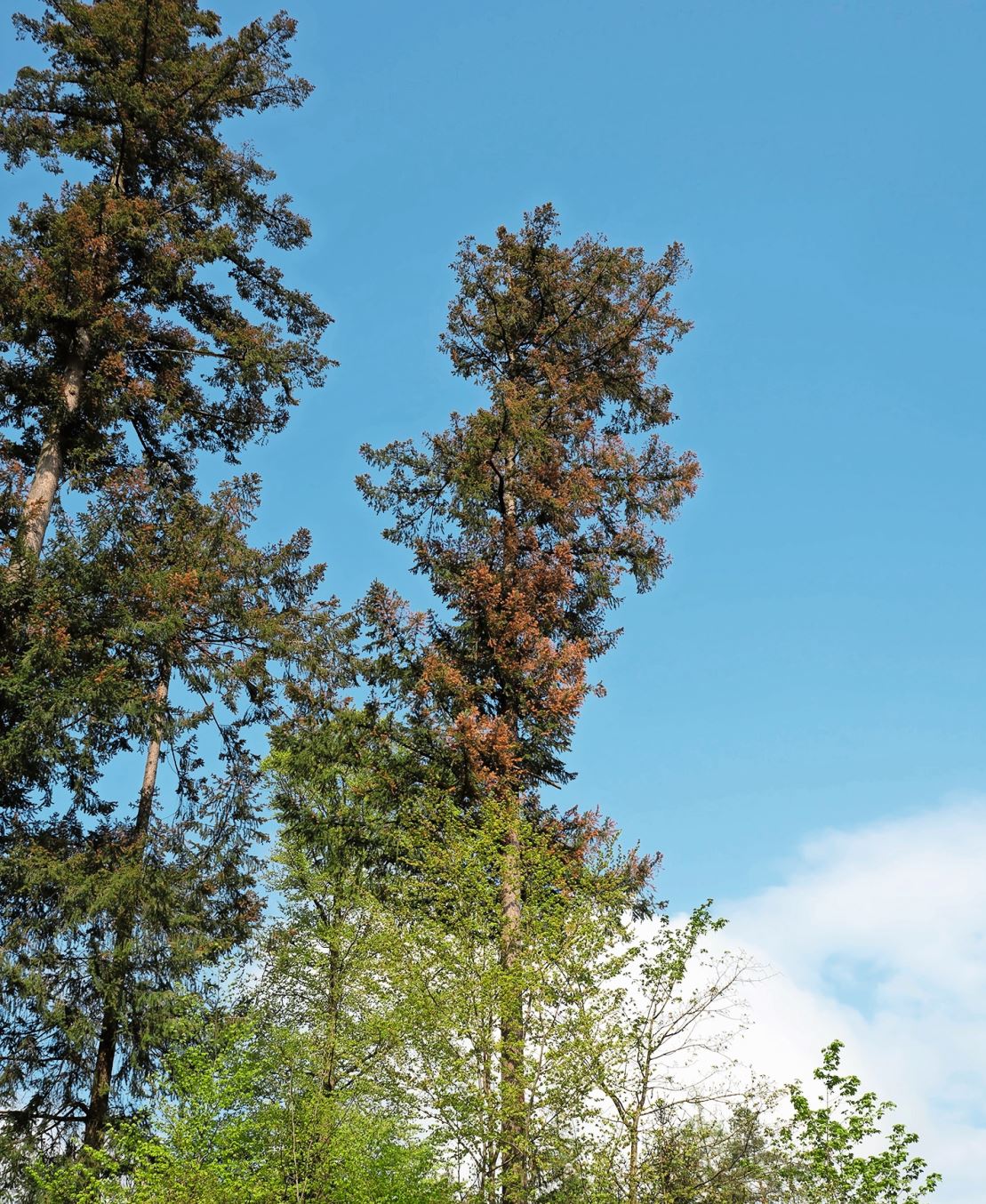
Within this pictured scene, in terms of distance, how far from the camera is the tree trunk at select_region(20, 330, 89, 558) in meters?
16.0

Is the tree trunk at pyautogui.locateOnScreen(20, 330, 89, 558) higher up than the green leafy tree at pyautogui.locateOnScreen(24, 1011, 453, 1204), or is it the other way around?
the tree trunk at pyautogui.locateOnScreen(20, 330, 89, 558)

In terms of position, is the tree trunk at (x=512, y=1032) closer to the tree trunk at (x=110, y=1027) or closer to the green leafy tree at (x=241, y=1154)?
the green leafy tree at (x=241, y=1154)

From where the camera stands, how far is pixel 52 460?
682 inches

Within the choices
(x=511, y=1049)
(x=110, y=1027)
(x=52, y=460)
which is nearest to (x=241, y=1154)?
(x=110, y=1027)

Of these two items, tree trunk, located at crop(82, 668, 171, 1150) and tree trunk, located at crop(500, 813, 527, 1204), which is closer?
tree trunk, located at crop(500, 813, 527, 1204)

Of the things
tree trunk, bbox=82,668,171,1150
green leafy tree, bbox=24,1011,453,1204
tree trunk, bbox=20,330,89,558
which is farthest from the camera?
tree trunk, bbox=20,330,89,558

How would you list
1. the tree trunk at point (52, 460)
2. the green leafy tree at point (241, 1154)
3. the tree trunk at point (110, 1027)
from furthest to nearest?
the tree trunk at point (52, 460) → the tree trunk at point (110, 1027) → the green leafy tree at point (241, 1154)

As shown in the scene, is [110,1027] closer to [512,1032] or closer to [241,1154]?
[241,1154]

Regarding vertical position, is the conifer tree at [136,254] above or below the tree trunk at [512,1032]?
above

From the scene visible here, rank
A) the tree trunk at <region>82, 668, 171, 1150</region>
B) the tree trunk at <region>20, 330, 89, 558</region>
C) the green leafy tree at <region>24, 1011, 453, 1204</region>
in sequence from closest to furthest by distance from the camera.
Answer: the green leafy tree at <region>24, 1011, 453, 1204</region>, the tree trunk at <region>82, 668, 171, 1150</region>, the tree trunk at <region>20, 330, 89, 558</region>

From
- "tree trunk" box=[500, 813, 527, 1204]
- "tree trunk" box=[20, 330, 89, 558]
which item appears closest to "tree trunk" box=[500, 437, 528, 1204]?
"tree trunk" box=[500, 813, 527, 1204]

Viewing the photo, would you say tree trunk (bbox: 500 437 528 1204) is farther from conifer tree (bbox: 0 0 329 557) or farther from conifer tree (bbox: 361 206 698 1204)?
conifer tree (bbox: 0 0 329 557)

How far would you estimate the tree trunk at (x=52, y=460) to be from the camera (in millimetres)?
16031

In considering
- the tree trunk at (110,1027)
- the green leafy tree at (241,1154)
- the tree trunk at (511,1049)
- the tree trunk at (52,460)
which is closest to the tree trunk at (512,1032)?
the tree trunk at (511,1049)
